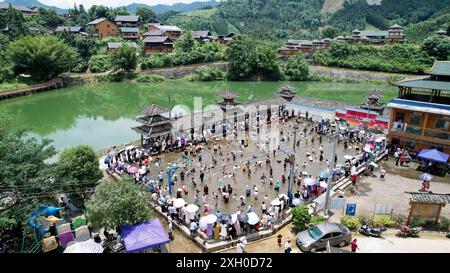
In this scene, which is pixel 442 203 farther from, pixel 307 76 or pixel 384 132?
pixel 307 76

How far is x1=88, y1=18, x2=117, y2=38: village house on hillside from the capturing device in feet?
312

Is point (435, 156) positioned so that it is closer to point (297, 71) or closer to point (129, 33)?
point (297, 71)

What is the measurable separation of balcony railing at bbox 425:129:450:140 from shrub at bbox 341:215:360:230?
1332cm

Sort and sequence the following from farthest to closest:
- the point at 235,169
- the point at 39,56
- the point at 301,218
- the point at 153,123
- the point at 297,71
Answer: the point at 297,71, the point at 39,56, the point at 153,123, the point at 235,169, the point at 301,218

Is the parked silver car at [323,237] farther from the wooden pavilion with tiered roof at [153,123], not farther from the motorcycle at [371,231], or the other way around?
the wooden pavilion with tiered roof at [153,123]

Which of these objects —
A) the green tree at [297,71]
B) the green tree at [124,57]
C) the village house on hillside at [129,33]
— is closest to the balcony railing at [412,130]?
the green tree at [297,71]

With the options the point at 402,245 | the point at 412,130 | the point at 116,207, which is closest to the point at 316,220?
the point at 402,245

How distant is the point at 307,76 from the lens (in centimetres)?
8025

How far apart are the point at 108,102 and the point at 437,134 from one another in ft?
159

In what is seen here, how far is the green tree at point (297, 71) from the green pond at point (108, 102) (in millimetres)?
2895

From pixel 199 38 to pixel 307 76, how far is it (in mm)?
35990

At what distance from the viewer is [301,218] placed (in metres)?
15.3

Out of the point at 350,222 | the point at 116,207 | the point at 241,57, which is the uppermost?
the point at 241,57
